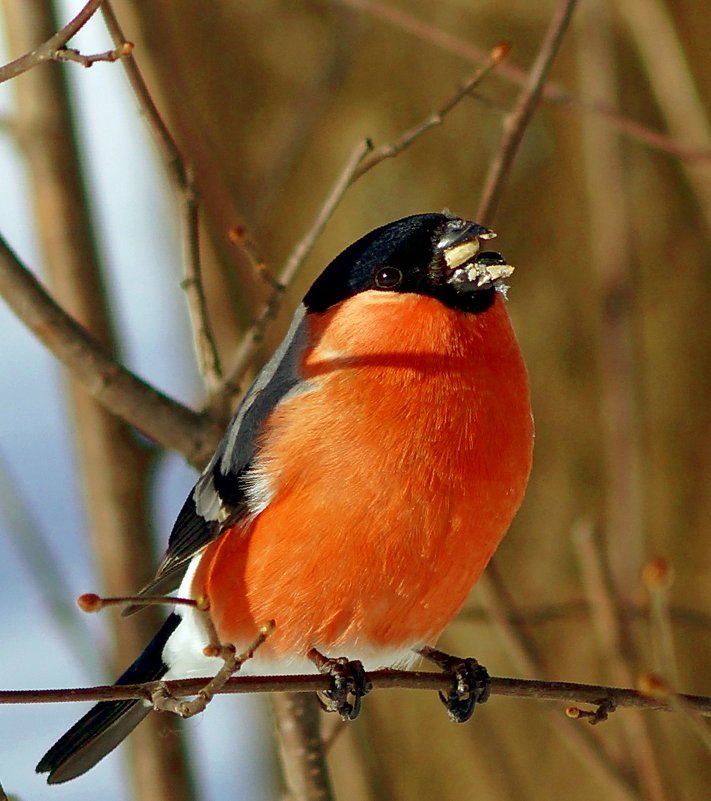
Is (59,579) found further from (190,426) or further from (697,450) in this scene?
(697,450)

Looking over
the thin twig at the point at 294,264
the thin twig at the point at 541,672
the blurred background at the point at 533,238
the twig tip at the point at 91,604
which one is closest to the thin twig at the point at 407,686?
the twig tip at the point at 91,604

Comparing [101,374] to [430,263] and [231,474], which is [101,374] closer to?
[231,474]

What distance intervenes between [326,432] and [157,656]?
1052mm

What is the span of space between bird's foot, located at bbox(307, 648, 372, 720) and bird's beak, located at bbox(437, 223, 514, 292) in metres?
0.98

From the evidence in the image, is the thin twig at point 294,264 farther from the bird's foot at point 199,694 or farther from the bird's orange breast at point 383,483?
the bird's foot at point 199,694

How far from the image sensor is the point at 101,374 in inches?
121

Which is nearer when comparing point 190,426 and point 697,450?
point 190,426

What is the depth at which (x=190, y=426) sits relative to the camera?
321 centimetres

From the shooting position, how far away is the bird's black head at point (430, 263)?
9.84 feet

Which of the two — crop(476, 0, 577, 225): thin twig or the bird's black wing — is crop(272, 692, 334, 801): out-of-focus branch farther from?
crop(476, 0, 577, 225): thin twig

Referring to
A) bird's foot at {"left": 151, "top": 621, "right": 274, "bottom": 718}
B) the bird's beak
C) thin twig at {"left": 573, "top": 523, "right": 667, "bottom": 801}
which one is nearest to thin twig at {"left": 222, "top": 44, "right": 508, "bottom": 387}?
the bird's beak

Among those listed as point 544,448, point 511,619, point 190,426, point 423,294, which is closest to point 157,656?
point 190,426

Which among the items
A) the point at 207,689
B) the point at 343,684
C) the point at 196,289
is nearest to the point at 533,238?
the point at 196,289

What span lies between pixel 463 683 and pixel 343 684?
35 centimetres
